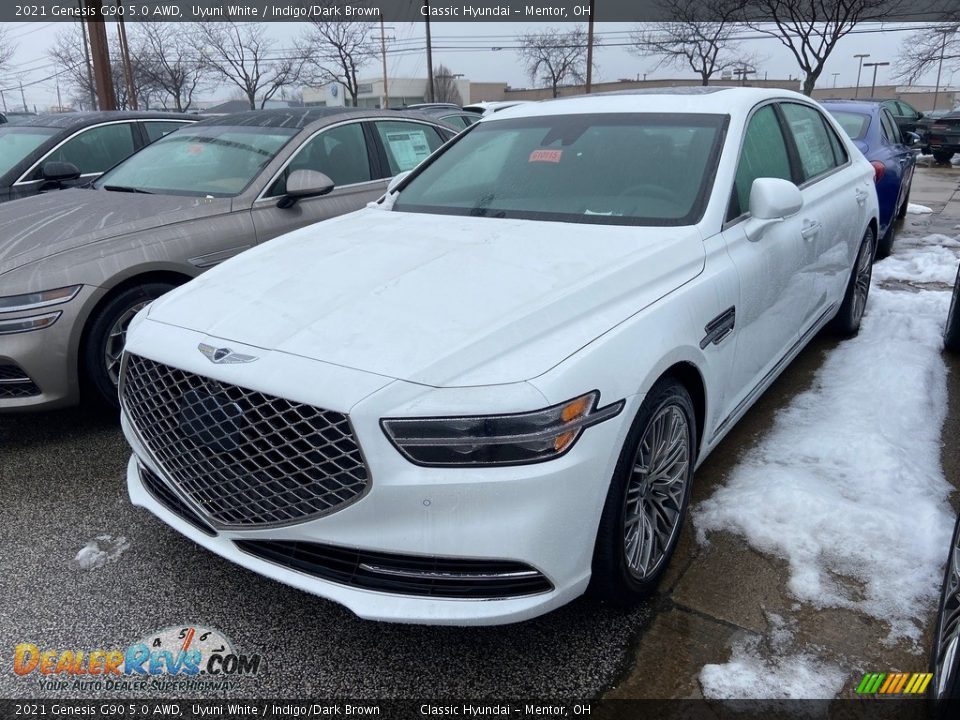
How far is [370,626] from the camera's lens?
250cm

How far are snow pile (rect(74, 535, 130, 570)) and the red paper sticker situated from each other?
2416mm

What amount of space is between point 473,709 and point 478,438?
846 millimetres

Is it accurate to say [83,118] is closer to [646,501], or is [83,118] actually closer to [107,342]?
[107,342]

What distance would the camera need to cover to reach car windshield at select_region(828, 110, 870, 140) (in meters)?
7.34

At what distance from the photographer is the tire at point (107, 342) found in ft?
12.3

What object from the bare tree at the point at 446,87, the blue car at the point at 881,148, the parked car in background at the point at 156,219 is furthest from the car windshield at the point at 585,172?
the bare tree at the point at 446,87

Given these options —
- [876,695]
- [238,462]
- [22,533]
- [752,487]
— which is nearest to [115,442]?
[22,533]

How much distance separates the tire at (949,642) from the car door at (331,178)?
3.83 metres

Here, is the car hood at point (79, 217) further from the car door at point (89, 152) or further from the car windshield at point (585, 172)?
the car windshield at point (585, 172)

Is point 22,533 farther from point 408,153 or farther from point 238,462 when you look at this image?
point 408,153

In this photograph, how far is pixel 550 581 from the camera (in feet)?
6.68

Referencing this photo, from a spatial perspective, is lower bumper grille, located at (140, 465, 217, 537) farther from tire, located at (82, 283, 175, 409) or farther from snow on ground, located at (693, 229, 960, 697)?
snow on ground, located at (693, 229, 960, 697)

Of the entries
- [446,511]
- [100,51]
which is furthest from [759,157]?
[100,51]

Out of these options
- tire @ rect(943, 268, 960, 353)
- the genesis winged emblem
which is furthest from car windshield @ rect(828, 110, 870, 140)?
the genesis winged emblem
